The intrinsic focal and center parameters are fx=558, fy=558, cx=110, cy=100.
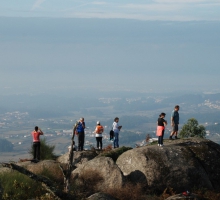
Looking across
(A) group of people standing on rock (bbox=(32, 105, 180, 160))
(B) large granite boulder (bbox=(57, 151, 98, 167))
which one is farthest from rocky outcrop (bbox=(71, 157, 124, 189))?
(B) large granite boulder (bbox=(57, 151, 98, 167))

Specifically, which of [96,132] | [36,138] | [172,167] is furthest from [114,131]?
[172,167]

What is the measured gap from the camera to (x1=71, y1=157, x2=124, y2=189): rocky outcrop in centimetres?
2905

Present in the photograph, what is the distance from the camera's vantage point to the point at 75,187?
28.4m

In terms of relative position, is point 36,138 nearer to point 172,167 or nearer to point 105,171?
point 105,171

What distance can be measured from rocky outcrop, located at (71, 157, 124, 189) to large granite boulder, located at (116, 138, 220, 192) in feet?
3.98

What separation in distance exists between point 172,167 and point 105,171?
3891mm

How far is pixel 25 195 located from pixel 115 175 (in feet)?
17.1

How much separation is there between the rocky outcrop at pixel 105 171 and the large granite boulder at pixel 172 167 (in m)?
1.21

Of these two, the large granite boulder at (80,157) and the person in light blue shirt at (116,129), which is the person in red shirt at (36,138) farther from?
the person in light blue shirt at (116,129)

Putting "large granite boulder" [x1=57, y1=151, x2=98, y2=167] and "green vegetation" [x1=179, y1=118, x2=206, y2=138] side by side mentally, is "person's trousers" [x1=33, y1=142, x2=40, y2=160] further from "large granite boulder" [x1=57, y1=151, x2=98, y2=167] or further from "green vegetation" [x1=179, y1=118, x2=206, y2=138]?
"green vegetation" [x1=179, y1=118, x2=206, y2=138]

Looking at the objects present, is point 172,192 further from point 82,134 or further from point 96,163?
point 82,134

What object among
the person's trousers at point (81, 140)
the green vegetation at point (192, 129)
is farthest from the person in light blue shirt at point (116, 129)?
the green vegetation at point (192, 129)

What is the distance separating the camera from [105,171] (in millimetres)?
29484

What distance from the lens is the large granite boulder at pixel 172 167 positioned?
30.3 metres
